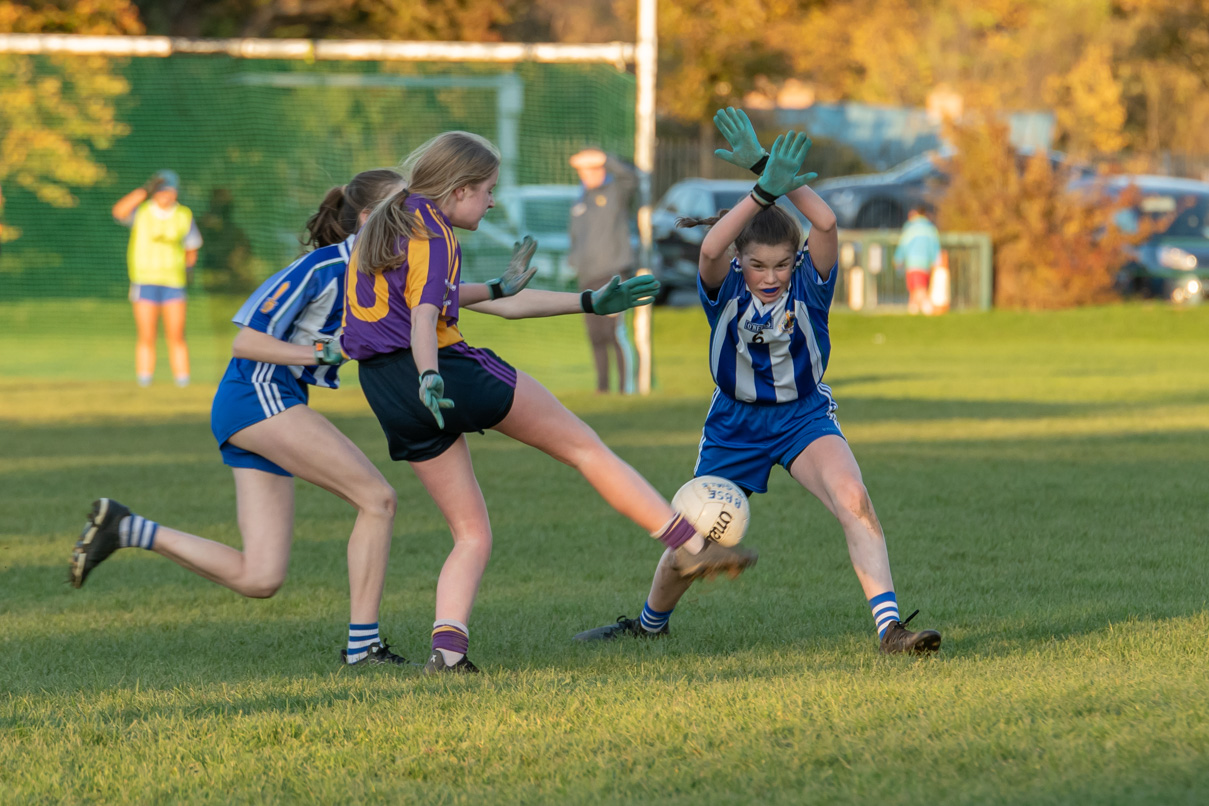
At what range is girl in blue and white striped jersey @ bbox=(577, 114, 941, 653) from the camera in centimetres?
515

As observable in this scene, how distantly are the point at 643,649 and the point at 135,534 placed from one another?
1727 mm

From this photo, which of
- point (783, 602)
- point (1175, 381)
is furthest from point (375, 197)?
point (1175, 381)

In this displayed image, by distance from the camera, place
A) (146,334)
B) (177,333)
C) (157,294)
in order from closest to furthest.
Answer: (157,294) < (146,334) < (177,333)

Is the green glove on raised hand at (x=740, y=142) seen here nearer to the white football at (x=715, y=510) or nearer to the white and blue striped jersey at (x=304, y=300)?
the white football at (x=715, y=510)

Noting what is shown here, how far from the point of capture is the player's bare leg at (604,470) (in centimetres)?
485

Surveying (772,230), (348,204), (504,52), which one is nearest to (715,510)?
(772,230)

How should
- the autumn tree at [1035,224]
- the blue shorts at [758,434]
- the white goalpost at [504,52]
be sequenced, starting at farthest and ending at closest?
the autumn tree at [1035,224]
the white goalpost at [504,52]
the blue shorts at [758,434]

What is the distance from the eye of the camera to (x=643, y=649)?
17.9 feet

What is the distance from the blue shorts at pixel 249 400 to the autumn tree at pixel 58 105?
1732 centimetres

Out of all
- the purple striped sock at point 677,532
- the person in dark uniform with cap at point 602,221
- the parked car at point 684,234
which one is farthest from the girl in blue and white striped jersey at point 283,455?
the parked car at point 684,234

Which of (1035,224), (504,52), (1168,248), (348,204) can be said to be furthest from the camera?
(1168,248)

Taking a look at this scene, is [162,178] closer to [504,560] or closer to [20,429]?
[20,429]

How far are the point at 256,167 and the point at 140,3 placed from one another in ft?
24.5

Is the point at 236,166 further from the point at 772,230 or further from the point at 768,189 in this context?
the point at 768,189
